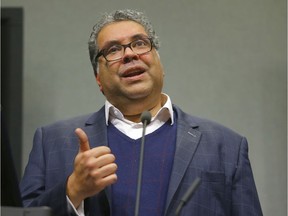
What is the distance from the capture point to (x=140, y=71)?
1682mm

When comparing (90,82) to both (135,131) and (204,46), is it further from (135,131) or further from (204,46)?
(135,131)

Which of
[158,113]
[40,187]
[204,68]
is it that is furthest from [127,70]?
[204,68]

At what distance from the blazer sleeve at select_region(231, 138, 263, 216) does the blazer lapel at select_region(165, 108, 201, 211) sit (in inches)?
5.1

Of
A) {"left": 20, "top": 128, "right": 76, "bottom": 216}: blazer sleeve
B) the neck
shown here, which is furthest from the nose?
{"left": 20, "top": 128, "right": 76, "bottom": 216}: blazer sleeve

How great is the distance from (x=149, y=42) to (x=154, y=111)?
0.20 m

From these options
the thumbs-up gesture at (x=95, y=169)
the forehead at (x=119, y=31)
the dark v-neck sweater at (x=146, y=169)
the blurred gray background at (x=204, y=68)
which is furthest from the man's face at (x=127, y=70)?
the blurred gray background at (x=204, y=68)

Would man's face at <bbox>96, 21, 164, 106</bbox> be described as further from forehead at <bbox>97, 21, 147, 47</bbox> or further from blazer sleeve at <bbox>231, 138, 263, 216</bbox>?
blazer sleeve at <bbox>231, 138, 263, 216</bbox>

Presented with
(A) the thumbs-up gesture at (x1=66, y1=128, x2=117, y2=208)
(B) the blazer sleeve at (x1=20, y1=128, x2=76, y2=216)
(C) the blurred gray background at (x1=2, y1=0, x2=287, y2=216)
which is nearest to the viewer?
(A) the thumbs-up gesture at (x1=66, y1=128, x2=117, y2=208)

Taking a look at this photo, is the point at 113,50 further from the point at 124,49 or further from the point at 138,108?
the point at 138,108

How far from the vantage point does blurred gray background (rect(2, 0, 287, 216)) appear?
97.3 inches

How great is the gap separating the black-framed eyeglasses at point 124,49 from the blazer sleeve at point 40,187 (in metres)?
0.28

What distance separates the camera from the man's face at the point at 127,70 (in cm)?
168

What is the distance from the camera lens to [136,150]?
1.63 metres

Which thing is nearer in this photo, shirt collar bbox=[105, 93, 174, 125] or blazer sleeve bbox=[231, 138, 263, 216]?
blazer sleeve bbox=[231, 138, 263, 216]
